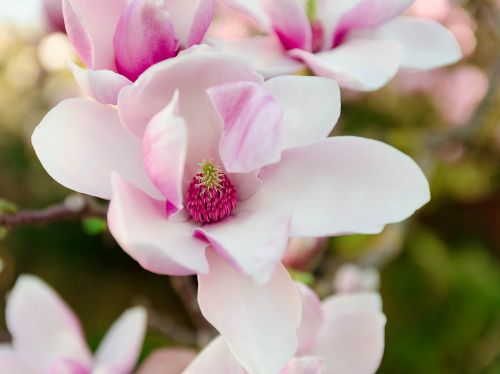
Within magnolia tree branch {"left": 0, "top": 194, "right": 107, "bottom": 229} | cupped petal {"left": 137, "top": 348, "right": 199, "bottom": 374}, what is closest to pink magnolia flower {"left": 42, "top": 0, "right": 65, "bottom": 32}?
magnolia tree branch {"left": 0, "top": 194, "right": 107, "bottom": 229}

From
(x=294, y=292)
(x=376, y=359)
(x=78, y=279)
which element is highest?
(x=294, y=292)

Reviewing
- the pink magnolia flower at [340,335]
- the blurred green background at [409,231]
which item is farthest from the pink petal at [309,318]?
the blurred green background at [409,231]

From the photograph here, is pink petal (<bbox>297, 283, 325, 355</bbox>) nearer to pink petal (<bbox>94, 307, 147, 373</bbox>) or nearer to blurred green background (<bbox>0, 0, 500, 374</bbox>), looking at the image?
pink petal (<bbox>94, 307, 147, 373</bbox>)

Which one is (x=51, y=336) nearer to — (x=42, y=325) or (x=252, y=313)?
(x=42, y=325)

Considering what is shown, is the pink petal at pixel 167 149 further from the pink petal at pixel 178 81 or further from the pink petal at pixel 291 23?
the pink petal at pixel 291 23

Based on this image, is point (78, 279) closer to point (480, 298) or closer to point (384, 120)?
point (384, 120)

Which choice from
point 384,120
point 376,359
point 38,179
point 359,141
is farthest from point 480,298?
point 38,179
